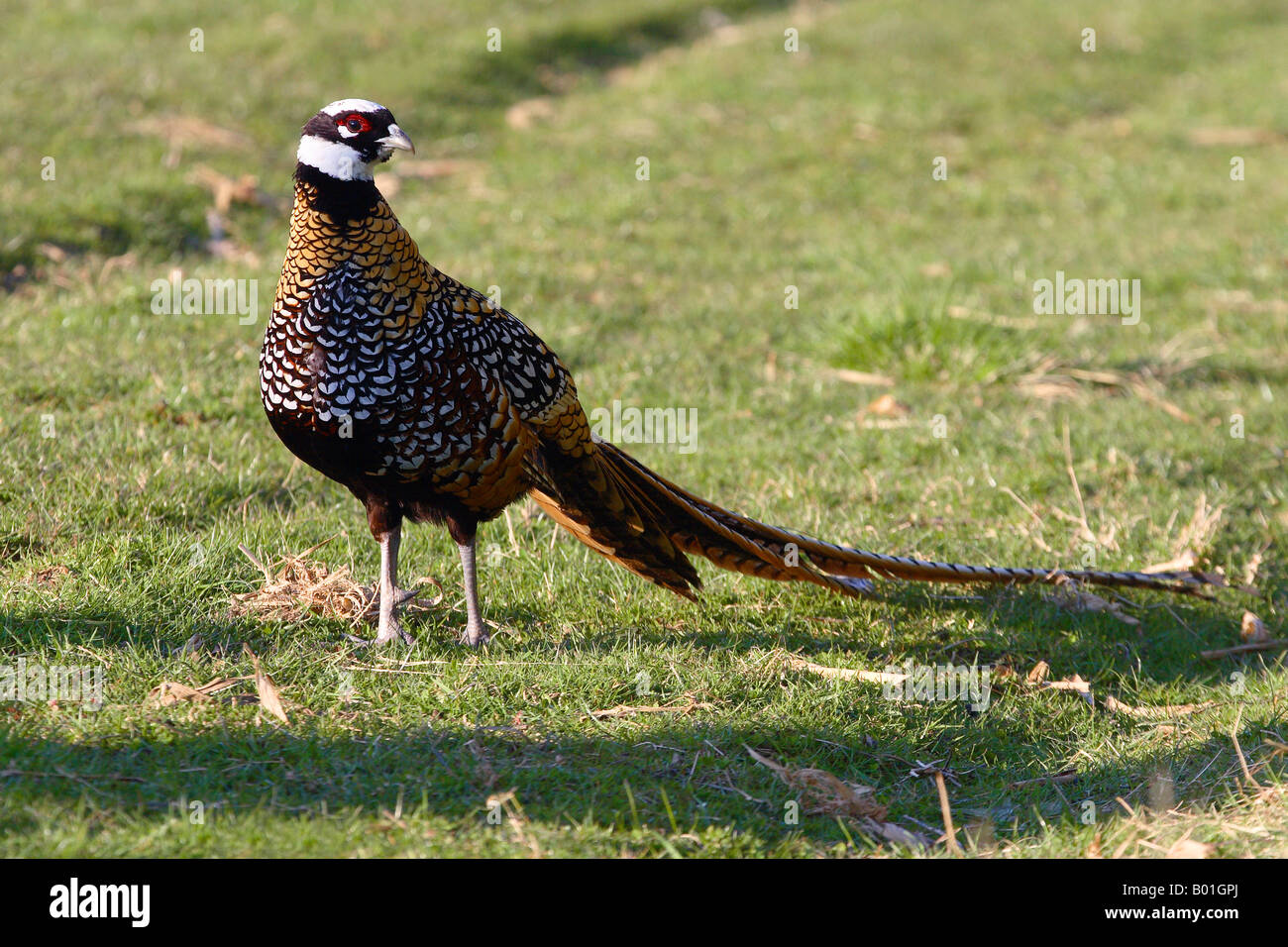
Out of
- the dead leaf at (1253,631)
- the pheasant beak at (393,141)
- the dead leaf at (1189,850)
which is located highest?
the pheasant beak at (393,141)

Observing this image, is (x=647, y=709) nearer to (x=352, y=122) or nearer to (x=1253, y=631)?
(x=352, y=122)

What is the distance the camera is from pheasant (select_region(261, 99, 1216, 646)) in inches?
168

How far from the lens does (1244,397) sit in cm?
793

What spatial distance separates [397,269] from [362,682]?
4.78 ft

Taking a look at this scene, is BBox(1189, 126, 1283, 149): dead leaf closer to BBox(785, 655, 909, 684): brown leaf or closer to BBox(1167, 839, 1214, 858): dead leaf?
BBox(785, 655, 909, 684): brown leaf

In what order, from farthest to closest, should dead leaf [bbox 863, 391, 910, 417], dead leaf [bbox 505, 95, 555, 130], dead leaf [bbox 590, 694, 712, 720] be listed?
dead leaf [bbox 505, 95, 555, 130] < dead leaf [bbox 863, 391, 910, 417] < dead leaf [bbox 590, 694, 712, 720]

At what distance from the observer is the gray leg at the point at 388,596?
480 cm

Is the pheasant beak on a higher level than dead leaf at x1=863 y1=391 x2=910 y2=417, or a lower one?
higher

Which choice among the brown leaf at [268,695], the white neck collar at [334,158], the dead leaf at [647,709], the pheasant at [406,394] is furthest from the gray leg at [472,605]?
the white neck collar at [334,158]

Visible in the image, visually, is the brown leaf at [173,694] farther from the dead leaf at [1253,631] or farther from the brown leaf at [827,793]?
the dead leaf at [1253,631]

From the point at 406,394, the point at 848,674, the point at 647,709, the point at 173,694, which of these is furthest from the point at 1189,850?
the point at 173,694

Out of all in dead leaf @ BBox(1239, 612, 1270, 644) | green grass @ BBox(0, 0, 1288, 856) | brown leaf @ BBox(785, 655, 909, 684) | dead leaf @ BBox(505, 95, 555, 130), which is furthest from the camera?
dead leaf @ BBox(505, 95, 555, 130)

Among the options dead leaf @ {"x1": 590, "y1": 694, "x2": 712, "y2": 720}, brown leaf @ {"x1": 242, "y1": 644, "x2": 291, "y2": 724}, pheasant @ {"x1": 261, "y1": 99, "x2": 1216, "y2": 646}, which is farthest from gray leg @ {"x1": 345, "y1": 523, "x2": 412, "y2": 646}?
dead leaf @ {"x1": 590, "y1": 694, "x2": 712, "y2": 720}
